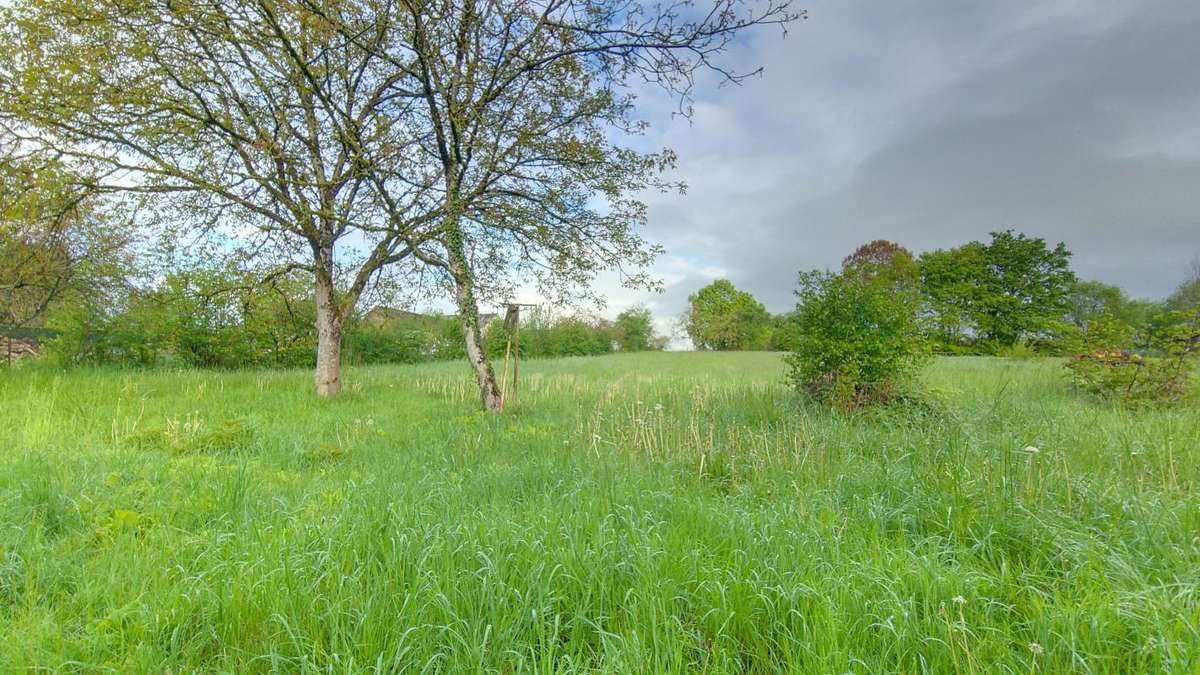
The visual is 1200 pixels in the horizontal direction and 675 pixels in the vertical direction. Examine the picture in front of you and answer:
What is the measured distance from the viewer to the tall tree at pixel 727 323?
180 ft

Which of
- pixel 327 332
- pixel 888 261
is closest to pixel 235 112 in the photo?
pixel 327 332

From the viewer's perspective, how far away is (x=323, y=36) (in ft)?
22.2

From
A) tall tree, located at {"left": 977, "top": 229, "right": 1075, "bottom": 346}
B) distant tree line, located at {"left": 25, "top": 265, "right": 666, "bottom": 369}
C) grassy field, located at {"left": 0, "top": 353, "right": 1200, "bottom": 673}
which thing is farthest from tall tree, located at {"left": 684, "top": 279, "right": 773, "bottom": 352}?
grassy field, located at {"left": 0, "top": 353, "right": 1200, "bottom": 673}

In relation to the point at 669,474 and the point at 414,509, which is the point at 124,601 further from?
the point at 669,474

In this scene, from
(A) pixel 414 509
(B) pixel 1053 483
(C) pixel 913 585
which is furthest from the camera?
(B) pixel 1053 483

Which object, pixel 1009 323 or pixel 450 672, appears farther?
pixel 1009 323

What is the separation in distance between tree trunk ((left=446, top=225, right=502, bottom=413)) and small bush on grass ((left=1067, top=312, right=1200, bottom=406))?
10.2 meters

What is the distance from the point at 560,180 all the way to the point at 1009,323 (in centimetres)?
4579

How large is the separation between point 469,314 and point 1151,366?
1082cm

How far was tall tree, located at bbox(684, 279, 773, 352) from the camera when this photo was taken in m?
54.9

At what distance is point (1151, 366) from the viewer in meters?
6.71

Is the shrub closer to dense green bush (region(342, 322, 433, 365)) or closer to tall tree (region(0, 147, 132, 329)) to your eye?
tall tree (region(0, 147, 132, 329))

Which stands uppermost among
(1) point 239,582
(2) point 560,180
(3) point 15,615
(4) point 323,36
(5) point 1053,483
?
(4) point 323,36

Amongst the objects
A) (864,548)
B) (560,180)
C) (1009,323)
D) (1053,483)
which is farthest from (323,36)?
(1009,323)
